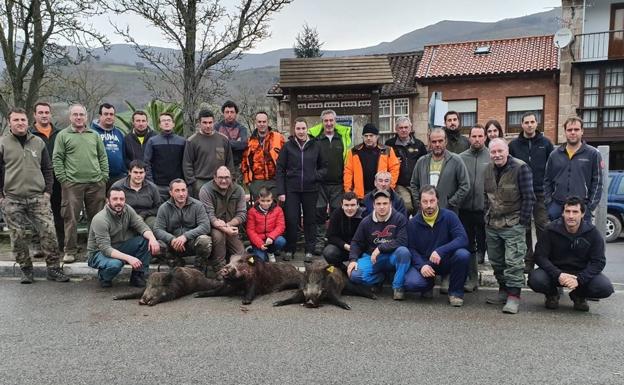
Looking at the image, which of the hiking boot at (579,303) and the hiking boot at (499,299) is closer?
the hiking boot at (579,303)

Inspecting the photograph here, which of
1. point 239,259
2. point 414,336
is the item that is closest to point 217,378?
point 414,336

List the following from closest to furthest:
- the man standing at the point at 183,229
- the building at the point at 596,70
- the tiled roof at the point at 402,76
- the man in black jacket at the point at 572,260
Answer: the man in black jacket at the point at 572,260, the man standing at the point at 183,229, the building at the point at 596,70, the tiled roof at the point at 402,76

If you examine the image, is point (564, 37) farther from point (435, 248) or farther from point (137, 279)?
point (137, 279)

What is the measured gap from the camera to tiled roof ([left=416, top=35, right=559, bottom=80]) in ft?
79.7

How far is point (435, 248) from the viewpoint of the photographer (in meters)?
6.26

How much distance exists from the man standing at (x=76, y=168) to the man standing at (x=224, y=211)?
162 cm

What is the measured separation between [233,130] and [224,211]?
1.63m

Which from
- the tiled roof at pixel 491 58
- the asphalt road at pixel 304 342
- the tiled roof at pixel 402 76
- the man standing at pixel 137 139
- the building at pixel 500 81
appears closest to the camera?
the asphalt road at pixel 304 342

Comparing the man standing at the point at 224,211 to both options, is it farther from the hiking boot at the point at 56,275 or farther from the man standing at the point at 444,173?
the man standing at the point at 444,173

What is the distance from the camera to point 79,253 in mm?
8281

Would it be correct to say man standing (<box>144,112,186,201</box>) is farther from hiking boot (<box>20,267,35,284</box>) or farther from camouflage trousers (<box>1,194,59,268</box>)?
hiking boot (<box>20,267,35,284</box>)

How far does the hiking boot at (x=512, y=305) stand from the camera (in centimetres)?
571

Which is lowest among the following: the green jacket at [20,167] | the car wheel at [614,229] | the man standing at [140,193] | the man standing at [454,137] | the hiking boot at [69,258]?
the car wheel at [614,229]

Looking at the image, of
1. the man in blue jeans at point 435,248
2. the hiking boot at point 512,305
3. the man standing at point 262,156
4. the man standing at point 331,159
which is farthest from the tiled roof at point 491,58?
the hiking boot at point 512,305
